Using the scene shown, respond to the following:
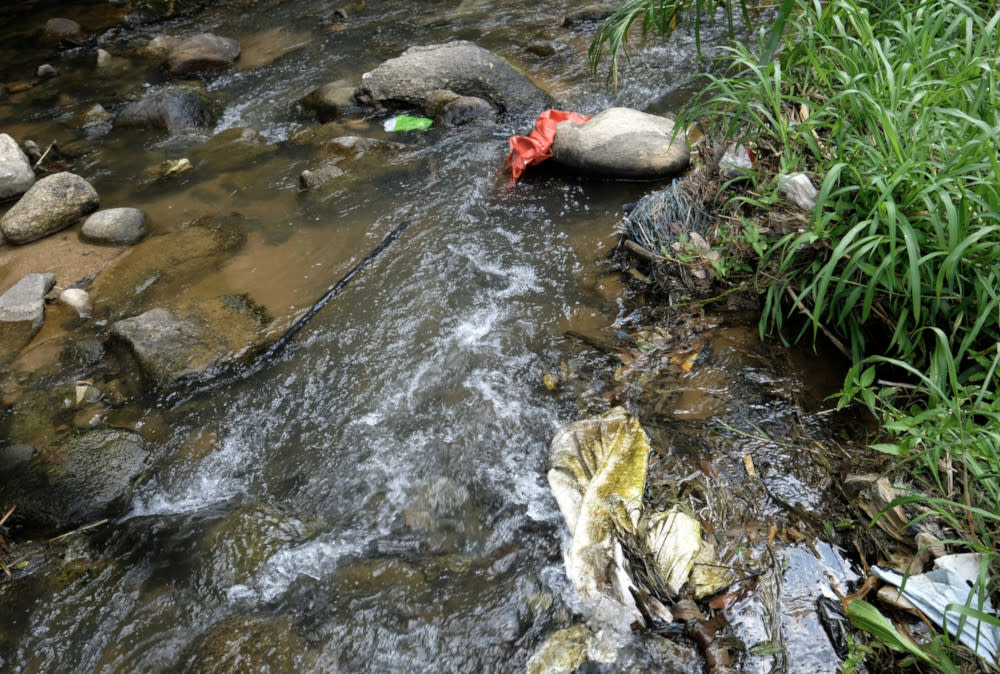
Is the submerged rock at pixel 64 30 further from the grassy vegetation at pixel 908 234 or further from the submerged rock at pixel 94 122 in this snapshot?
the grassy vegetation at pixel 908 234

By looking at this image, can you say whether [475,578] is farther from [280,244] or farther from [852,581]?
[280,244]

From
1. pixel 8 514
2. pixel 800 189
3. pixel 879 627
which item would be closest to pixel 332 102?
pixel 8 514

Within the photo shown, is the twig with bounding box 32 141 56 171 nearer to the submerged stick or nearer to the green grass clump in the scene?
the submerged stick

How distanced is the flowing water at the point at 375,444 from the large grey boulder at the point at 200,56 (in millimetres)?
2550

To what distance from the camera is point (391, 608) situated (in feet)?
8.48

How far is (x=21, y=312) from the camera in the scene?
4.46m

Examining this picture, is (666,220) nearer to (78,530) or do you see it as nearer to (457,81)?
(457,81)

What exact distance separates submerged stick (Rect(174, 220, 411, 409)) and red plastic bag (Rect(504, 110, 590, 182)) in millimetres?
1134

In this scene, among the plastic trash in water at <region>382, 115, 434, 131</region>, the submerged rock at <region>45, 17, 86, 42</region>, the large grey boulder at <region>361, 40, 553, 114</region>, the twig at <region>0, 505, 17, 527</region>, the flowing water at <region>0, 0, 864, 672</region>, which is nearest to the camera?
the flowing water at <region>0, 0, 864, 672</region>

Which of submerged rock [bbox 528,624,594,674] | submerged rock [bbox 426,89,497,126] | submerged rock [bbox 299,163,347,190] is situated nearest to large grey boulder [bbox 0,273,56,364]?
submerged rock [bbox 299,163,347,190]

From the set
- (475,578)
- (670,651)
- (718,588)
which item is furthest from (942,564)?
(475,578)

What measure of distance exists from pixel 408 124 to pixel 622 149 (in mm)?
2480

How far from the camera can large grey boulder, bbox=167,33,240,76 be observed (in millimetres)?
8164

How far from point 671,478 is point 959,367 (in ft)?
4.36
